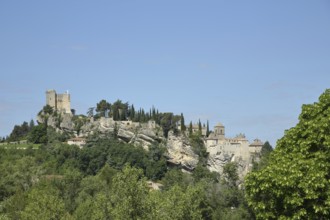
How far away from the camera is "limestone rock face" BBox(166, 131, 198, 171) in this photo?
102 meters

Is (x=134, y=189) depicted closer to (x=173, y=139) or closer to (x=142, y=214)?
(x=142, y=214)

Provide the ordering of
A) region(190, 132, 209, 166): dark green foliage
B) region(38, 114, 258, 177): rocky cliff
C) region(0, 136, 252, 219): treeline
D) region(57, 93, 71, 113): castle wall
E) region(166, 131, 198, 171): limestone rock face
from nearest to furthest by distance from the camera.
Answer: region(0, 136, 252, 219): treeline < region(166, 131, 198, 171): limestone rock face < region(38, 114, 258, 177): rocky cliff < region(190, 132, 209, 166): dark green foliage < region(57, 93, 71, 113): castle wall

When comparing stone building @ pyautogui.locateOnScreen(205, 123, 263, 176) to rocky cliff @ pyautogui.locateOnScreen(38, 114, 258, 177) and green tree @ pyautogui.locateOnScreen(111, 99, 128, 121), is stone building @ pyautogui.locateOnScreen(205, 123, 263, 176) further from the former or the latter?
green tree @ pyautogui.locateOnScreen(111, 99, 128, 121)

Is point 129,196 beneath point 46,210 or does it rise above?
above

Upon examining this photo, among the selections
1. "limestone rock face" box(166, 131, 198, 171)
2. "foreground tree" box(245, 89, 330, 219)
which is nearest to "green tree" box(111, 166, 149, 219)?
"foreground tree" box(245, 89, 330, 219)

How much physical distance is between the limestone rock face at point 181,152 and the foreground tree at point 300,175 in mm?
Answer: 81329

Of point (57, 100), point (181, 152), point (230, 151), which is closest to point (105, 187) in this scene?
point (181, 152)

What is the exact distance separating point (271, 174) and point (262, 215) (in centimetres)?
152

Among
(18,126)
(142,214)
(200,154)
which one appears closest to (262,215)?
(142,214)

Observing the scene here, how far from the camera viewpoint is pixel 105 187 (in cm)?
6238

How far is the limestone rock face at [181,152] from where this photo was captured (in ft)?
334

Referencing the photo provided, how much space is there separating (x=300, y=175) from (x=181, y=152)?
8396 cm

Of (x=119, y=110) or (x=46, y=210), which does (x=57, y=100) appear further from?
(x=46, y=210)

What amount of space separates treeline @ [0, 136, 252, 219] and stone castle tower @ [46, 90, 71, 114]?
16.2 m
